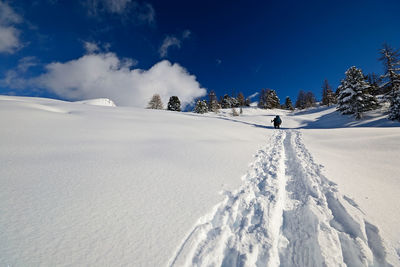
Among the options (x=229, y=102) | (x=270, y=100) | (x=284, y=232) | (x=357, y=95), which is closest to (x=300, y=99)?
(x=270, y=100)

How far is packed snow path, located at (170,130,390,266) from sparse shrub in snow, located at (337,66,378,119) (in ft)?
78.1

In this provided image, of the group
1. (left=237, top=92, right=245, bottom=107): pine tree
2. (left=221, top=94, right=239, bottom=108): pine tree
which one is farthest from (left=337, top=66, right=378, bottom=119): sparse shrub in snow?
(left=237, top=92, right=245, bottom=107): pine tree

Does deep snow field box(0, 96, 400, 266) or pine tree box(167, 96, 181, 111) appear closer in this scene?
deep snow field box(0, 96, 400, 266)

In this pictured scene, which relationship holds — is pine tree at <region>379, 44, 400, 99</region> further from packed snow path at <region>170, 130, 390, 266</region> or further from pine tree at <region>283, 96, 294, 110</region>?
pine tree at <region>283, 96, 294, 110</region>

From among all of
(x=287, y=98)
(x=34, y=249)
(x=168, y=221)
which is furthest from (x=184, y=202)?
(x=287, y=98)

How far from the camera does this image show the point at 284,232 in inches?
81.8

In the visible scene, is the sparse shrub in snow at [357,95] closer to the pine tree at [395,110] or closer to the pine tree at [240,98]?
the pine tree at [395,110]

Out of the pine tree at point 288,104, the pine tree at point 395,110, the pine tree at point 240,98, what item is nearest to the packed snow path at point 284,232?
the pine tree at point 395,110

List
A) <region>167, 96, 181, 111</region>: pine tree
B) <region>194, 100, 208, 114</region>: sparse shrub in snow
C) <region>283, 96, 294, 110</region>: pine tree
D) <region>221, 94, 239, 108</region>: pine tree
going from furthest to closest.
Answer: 1. <region>221, 94, 239, 108</region>: pine tree
2. <region>283, 96, 294, 110</region>: pine tree
3. <region>194, 100, 208, 114</region>: sparse shrub in snow
4. <region>167, 96, 181, 111</region>: pine tree

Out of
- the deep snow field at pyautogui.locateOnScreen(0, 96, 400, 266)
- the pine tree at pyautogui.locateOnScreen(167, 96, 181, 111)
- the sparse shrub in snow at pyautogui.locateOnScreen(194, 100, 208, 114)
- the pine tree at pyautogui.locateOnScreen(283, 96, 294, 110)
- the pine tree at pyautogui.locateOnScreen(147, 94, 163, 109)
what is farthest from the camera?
the pine tree at pyautogui.locateOnScreen(283, 96, 294, 110)

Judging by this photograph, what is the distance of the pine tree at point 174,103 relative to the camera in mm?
46603

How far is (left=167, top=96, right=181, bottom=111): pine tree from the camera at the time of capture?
4660 cm

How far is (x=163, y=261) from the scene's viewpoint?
1521 millimetres

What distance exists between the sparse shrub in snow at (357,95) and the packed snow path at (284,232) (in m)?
23.8
